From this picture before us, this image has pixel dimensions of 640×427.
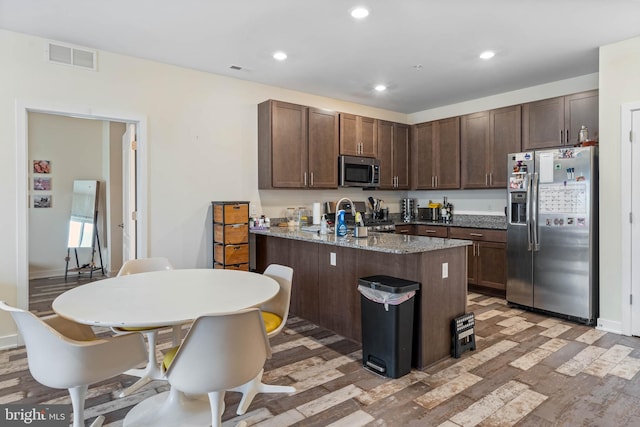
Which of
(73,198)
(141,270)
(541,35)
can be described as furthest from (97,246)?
(541,35)

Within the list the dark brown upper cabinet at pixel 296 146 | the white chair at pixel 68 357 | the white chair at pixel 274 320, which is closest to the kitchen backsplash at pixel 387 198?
the dark brown upper cabinet at pixel 296 146

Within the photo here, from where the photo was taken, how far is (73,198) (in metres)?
6.44

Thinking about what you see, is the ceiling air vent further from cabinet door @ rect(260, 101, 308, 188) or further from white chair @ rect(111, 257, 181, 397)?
white chair @ rect(111, 257, 181, 397)

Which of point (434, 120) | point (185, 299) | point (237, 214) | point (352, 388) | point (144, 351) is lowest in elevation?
point (352, 388)

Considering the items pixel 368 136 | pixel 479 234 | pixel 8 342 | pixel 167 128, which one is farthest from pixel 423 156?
pixel 8 342

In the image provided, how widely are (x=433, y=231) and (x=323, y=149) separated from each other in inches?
78.9

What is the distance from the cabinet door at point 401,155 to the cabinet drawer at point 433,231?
795mm

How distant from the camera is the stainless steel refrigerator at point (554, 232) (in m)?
3.84

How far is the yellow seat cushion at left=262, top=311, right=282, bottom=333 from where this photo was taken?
2.38m

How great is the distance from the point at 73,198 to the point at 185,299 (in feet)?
18.4

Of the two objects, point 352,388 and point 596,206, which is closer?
point 352,388

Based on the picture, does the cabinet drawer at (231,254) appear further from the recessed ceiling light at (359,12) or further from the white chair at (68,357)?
the recessed ceiling light at (359,12)

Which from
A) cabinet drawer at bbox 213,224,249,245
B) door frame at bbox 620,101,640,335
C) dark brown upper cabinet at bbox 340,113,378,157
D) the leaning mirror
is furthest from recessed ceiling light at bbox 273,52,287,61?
the leaning mirror

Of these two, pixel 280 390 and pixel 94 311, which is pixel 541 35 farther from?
pixel 94 311
